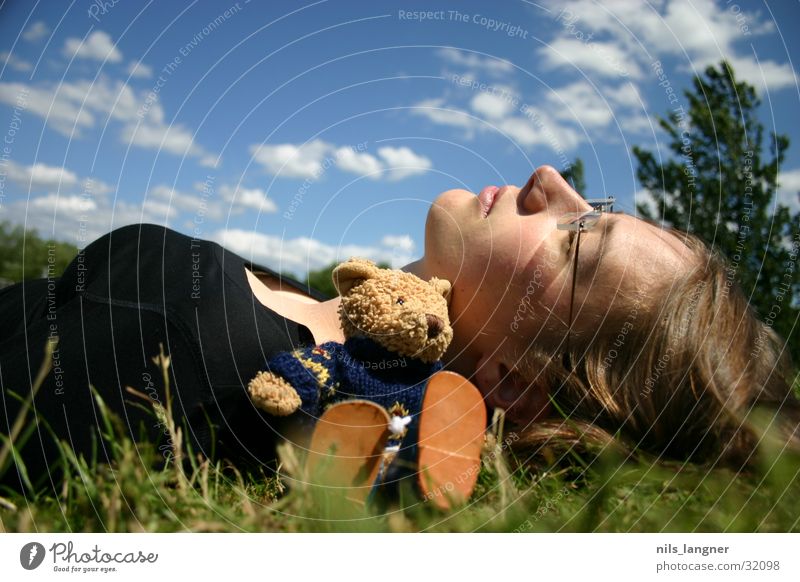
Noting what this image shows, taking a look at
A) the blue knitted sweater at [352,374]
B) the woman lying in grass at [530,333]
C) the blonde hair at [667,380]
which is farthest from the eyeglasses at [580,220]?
the blue knitted sweater at [352,374]

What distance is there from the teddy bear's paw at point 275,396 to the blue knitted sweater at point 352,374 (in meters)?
0.03

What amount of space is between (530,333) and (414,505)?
2.68 feet

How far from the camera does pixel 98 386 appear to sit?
151cm

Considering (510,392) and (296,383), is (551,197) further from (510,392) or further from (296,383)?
(296,383)

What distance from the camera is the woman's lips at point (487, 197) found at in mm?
1809

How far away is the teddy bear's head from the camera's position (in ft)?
5.08

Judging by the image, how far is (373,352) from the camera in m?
1.58

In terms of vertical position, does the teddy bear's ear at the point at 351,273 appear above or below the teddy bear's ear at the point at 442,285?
above

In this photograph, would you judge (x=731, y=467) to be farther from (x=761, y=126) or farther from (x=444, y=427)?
(x=761, y=126)

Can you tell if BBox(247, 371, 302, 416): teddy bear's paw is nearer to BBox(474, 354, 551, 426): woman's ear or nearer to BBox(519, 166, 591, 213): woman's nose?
BBox(474, 354, 551, 426): woman's ear

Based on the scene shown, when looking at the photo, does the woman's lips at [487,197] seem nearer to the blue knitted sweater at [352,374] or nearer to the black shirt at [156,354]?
the blue knitted sweater at [352,374]
